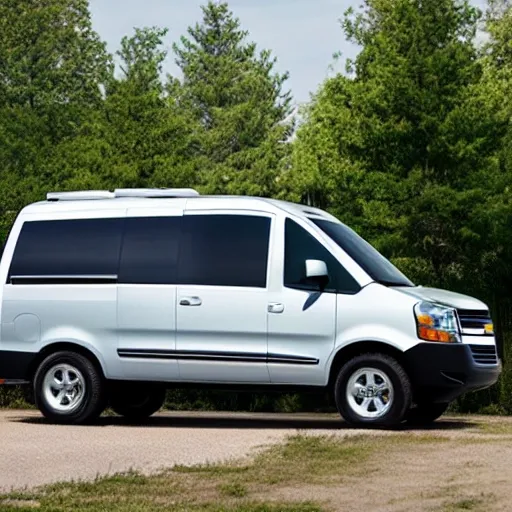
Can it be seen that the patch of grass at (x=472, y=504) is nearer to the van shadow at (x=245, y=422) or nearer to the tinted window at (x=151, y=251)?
the van shadow at (x=245, y=422)

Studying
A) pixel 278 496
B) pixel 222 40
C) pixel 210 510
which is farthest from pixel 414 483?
pixel 222 40

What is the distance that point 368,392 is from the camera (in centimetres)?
1403

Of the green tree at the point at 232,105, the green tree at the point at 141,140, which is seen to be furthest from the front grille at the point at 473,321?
the green tree at the point at 232,105

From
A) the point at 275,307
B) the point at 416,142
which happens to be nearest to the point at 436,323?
the point at 275,307

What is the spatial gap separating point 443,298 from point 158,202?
10.2 feet

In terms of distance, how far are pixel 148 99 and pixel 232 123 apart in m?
25.8

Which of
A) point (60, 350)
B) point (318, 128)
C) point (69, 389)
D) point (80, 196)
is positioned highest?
point (318, 128)

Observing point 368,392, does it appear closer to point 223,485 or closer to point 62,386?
point 62,386

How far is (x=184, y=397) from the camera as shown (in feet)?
62.2

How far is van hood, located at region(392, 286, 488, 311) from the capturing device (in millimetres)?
14055

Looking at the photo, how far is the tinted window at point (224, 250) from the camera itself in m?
14.4

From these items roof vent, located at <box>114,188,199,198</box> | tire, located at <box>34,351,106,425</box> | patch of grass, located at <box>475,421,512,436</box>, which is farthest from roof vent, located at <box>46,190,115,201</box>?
patch of grass, located at <box>475,421,512,436</box>

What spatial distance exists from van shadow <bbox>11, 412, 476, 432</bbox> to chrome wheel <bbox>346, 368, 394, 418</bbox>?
0.19 meters

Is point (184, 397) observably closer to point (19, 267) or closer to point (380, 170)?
point (19, 267)
